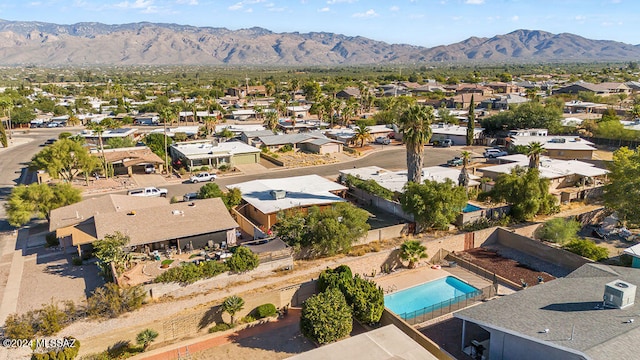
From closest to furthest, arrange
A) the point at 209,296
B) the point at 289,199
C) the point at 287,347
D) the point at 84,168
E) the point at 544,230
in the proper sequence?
the point at 287,347 → the point at 209,296 → the point at 544,230 → the point at 289,199 → the point at 84,168

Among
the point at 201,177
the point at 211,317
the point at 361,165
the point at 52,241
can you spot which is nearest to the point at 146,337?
the point at 211,317

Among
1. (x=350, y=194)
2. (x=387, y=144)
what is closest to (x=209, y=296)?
(x=350, y=194)

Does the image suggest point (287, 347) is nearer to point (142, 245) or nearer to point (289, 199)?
point (142, 245)

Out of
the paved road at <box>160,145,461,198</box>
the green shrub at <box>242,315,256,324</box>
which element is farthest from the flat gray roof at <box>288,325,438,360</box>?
the paved road at <box>160,145,461,198</box>

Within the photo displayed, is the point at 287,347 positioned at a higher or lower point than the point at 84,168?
lower

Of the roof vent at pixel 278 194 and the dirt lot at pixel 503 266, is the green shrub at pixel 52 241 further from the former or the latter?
the dirt lot at pixel 503 266

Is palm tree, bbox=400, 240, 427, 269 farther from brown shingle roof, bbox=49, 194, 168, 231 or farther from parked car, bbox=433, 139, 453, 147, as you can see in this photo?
parked car, bbox=433, 139, 453, 147

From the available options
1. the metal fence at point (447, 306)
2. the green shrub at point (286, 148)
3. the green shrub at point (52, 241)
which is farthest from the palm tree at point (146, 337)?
the green shrub at point (286, 148)
